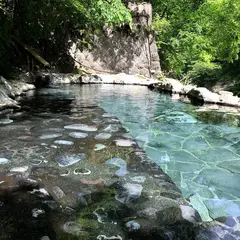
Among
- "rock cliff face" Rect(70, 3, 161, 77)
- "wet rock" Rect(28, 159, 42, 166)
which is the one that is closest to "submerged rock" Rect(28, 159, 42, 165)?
"wet rock" Rect(28, 159, 42, 166)

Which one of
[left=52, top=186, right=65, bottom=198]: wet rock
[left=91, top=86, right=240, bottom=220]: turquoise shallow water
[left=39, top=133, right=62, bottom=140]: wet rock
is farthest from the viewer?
[left=39, top=133, right=62, bottom=140]: wet rock

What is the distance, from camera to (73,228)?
6.51 feet

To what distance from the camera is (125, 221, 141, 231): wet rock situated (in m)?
2.02

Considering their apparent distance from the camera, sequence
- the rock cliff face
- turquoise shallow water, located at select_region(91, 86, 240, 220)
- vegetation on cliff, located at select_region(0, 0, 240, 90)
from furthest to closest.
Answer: the rock cliff face → vegetation on cliff, located at select_region(0, 0, 240, 90) → turquoise shallow water, located at select_region(91, 86, 240, 220)

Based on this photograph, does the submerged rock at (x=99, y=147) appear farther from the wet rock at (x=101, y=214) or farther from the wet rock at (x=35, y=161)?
the wet rock at (x=101, y=214)

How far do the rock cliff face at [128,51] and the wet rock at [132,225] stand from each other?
13.5 metres

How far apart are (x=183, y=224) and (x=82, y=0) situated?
783 cm

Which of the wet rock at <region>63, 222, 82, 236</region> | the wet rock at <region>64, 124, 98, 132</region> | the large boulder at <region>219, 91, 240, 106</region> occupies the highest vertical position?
the large boulder at <region>219, 91, 240, 106</region>

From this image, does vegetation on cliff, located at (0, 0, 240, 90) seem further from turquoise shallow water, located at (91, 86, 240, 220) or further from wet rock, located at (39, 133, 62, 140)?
wet rock, located at (39, 133, 62, 140)

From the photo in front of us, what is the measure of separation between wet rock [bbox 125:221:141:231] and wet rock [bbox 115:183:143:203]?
13.2 inches

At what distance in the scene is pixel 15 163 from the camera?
3.03 m

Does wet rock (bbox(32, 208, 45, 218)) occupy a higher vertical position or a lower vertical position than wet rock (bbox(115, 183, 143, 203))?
higher

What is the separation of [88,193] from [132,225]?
577mm

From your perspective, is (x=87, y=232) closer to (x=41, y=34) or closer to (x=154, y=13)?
(x=41, y=34)
